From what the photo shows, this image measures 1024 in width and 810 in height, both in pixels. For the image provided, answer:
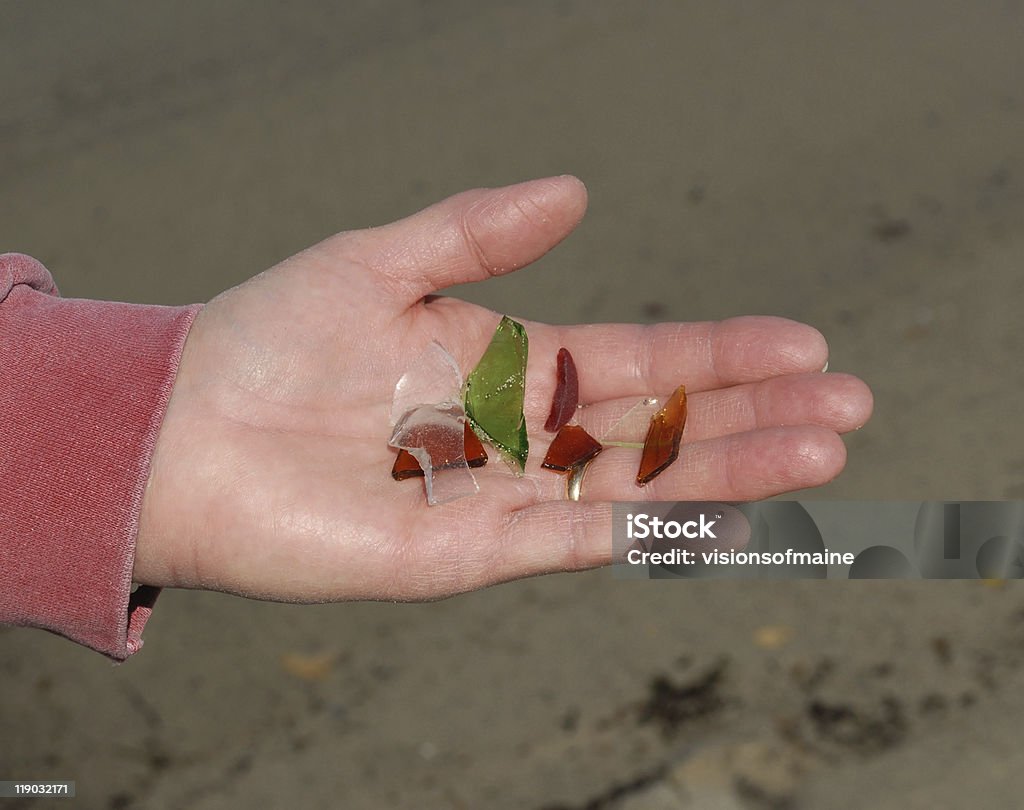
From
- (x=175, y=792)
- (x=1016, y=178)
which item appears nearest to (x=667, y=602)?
(x=175, y=792)

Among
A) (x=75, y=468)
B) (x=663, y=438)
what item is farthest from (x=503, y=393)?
(x=75, y=468)

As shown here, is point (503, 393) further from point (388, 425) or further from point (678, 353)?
point (678, 353)

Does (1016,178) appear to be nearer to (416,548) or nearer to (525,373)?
(525,373)

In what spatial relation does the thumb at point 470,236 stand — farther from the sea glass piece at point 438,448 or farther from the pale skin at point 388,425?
the sea glass piece at point 438,448

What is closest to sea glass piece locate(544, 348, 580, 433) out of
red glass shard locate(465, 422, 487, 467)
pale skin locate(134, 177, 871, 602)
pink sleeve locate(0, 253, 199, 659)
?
pale skin locate(134, 177, 871, 602)

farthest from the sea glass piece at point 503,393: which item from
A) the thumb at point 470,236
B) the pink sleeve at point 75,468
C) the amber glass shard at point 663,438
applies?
the pink sleeve at point 75,468

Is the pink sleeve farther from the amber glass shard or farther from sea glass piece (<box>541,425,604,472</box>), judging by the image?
the amber glass shard
